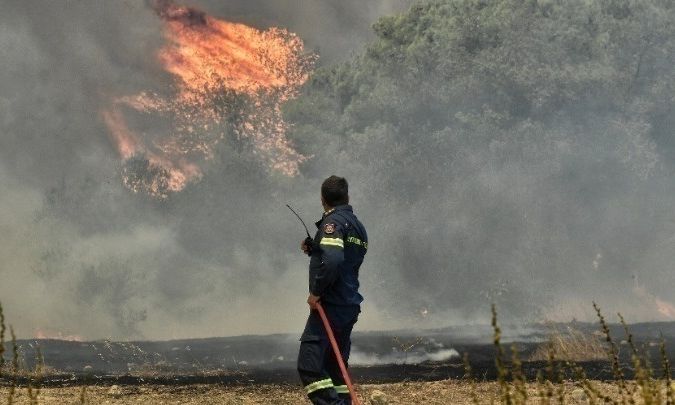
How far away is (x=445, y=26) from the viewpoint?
125 ft

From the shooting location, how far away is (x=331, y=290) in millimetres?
7035

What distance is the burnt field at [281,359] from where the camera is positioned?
14.9 m

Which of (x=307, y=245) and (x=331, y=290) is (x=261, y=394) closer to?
(x=331, y=290)

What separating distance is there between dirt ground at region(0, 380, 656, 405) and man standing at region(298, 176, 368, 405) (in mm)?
3811

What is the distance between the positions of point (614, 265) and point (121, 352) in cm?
2279

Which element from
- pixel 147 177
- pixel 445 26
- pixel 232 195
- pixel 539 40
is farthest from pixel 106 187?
pixel 539 40

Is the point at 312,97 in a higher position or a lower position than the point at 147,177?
higher

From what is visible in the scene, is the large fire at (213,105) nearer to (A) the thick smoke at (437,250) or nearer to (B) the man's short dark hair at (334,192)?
(A) the thick smoke at (437,250)

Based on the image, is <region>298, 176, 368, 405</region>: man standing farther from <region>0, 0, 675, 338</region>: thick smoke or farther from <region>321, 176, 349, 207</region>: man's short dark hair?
<region>0, 0, 675, 338</region>: thick smoke

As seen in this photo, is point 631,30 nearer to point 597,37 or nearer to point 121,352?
point 597,37

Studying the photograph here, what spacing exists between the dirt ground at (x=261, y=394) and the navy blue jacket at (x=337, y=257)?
391 centimetres

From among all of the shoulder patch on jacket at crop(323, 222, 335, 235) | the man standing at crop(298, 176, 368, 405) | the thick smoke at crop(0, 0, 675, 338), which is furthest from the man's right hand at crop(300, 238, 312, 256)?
the thick smoke at crop(0, 0, 675, 338)

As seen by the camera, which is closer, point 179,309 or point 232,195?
point 179,309

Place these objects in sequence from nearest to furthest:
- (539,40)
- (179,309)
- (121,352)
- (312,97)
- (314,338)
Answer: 1. (314,338)
2. (121,352)
3. (539,40)
4. (179,309)
5. (312,97)
